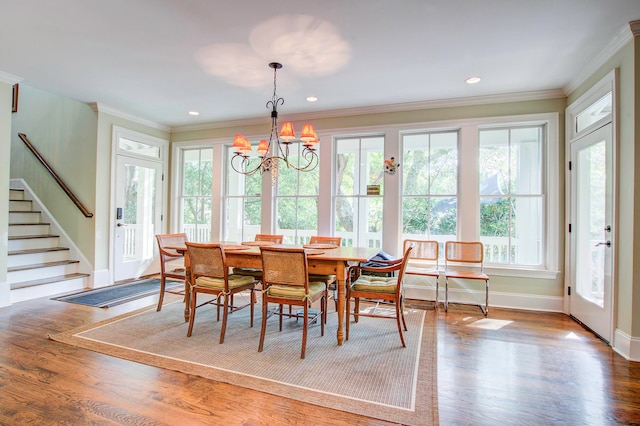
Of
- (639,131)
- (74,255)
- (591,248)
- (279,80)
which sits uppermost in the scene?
(279,80)

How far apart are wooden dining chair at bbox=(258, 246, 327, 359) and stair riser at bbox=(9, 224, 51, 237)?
4.40 metres

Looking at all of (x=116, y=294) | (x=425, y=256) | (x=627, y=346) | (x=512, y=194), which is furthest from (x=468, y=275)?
(x=116, y=294)

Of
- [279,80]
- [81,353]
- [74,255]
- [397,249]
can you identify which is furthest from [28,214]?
[397,249]

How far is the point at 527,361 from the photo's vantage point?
2.56 m

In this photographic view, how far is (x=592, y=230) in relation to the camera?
329 centimetres

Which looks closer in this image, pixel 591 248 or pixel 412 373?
pixel 412 373

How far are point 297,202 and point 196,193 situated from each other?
6.57ft

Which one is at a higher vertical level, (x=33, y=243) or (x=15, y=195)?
(x=15, y=195)

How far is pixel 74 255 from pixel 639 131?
6.76 metres

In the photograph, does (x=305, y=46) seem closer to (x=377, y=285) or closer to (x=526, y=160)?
(x=377, y=285)

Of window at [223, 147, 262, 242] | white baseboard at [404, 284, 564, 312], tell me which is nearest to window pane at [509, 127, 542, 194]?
white baseboard at [404, 284, 564, 312]

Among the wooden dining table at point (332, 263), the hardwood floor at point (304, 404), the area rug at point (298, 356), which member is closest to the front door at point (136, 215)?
the area rug at point (298, 356)

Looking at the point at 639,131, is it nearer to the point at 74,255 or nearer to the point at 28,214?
the point at 74,255

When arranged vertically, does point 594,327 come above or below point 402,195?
below
